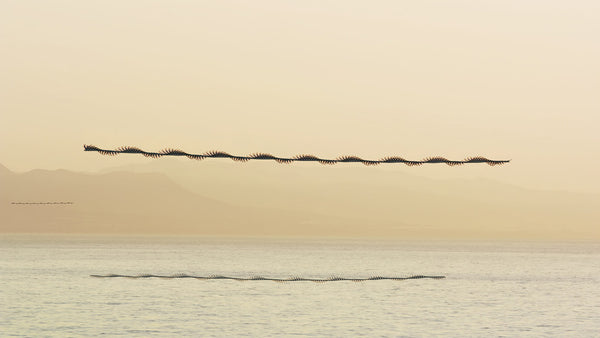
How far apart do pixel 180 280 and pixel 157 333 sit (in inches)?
2097

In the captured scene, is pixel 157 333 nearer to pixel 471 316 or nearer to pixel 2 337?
pixel 2 337

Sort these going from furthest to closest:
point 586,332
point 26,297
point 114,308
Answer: point 26,297
point 114,308
point 586,332

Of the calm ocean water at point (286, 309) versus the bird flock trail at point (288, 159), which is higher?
the bird flock trail at point (288, 159)

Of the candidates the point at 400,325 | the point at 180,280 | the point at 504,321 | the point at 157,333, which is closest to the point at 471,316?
the point at 504,321

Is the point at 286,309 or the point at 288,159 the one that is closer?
the point at 288,159

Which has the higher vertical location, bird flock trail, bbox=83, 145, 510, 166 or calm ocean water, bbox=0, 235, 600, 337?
bird flock trail, bbox=83, 145, 510, 166

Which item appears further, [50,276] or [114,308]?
[50,276]

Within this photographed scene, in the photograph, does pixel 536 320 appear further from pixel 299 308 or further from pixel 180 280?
pixel 180 280

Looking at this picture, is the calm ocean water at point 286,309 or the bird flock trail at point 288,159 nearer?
the bird flock trail at point 288,159

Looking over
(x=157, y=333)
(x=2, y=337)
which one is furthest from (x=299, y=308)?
(x=2, y=337)

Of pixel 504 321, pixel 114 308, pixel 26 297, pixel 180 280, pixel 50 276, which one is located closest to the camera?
pixel 504 321

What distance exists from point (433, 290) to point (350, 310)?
28.9 m

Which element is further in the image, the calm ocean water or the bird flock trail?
the calm ocean water

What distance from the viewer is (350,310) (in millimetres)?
68438
